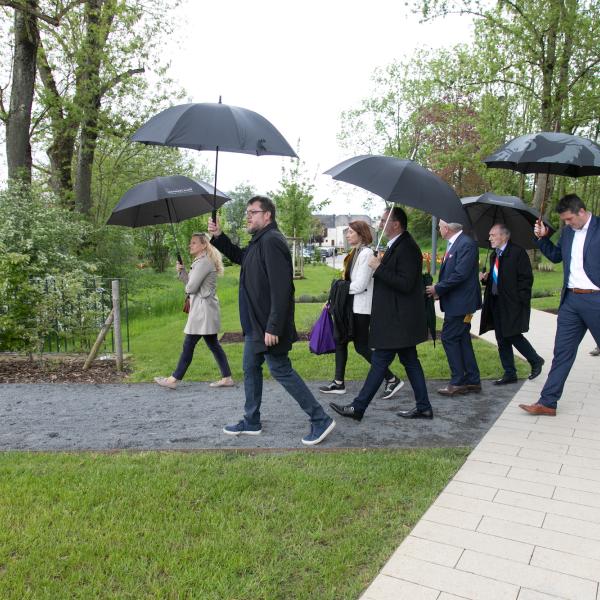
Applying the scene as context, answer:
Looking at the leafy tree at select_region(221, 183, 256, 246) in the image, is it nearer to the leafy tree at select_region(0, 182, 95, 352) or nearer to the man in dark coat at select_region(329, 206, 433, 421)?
the leafy tree at select_region(0, 182, 95, 352)

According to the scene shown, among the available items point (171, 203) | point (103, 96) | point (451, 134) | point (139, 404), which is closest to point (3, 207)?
point (171, 203)

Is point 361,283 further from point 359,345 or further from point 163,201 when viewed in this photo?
point 163,201

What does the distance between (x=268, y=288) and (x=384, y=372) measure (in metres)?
1.34

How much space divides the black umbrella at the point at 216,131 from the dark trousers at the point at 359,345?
1.89 meters

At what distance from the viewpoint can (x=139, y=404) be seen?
19.6 ft

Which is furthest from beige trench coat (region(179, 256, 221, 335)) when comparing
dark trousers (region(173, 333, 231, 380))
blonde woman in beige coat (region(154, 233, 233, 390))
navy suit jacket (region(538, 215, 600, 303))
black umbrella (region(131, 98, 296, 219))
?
navy suit jacket (region(538, 215, 600, 303))

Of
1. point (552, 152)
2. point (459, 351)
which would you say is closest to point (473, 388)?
point (459, 351)

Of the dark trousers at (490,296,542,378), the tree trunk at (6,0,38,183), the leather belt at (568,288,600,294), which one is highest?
the tree trunk at (6,0,38,183)

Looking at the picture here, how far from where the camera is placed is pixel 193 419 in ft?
17.8

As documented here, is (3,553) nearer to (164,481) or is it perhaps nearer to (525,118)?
(164,481)

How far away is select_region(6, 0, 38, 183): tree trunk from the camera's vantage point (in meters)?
12.0

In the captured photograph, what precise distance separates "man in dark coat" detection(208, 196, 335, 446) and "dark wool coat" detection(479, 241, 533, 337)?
2.84 meters

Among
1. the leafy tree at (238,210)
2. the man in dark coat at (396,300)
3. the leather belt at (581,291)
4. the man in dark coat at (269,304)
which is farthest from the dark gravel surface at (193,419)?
the leafy tree at (238,210)

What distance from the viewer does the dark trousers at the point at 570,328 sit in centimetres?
503
